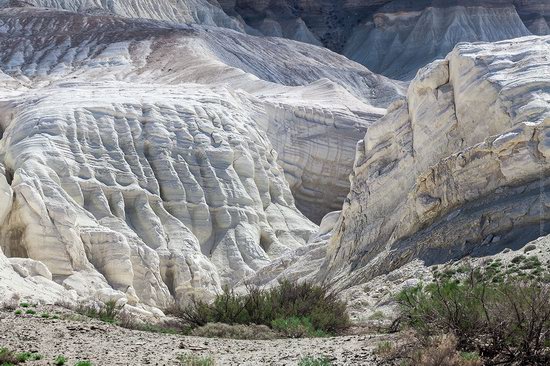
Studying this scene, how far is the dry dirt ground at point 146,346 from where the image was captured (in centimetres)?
2084

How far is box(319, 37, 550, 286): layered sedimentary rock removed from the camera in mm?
31844

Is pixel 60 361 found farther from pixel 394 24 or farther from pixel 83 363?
pixel 394 24

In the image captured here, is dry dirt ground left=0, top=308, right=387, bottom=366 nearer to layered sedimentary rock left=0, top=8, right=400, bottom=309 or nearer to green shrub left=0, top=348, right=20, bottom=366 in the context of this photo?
green shrub left=0, top=348, right=20, bottom=366

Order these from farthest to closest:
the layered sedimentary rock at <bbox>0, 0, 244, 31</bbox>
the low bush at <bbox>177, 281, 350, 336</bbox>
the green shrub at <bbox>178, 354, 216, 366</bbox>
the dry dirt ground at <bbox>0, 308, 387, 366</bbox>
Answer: the layered sedimentary rock at <bbox>0, 0, 244, 31</bbox>, the low bush at <bbox>177, 281, 350, 336</bbox>, the dry dirt ground at <bbox>0, 308, 387, 366</bbox>, the green shrub at <bbox>178, 354, 216, 366</bbox>

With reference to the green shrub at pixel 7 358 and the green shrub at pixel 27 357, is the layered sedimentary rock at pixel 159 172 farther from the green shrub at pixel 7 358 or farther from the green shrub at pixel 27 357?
the green shrub at pixel 7 358

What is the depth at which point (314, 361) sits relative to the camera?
19266 mm

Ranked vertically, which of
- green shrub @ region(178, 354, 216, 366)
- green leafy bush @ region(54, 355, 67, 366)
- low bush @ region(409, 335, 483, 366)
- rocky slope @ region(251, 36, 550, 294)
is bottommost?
green leafy bush @ region(54, 355, 67, 366)

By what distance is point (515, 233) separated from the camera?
101 feet

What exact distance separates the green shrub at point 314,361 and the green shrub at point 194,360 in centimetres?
131

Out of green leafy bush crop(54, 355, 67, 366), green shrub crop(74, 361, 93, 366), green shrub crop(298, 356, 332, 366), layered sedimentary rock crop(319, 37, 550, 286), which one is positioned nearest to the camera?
green shrub crop(298, 356, 332, 366)

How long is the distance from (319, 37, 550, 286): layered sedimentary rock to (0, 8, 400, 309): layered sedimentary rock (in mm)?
8475

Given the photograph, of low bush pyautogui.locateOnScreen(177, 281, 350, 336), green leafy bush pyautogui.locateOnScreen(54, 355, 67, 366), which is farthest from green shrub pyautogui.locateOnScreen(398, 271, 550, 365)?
low bush pyautogui.locateOnScreen(177, 281, 350, 336)

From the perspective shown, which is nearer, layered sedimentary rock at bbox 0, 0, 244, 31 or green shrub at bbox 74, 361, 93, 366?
green shrub at bbox 74, 361, 93, 366

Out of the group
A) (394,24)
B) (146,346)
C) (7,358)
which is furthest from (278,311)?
(394,24)
